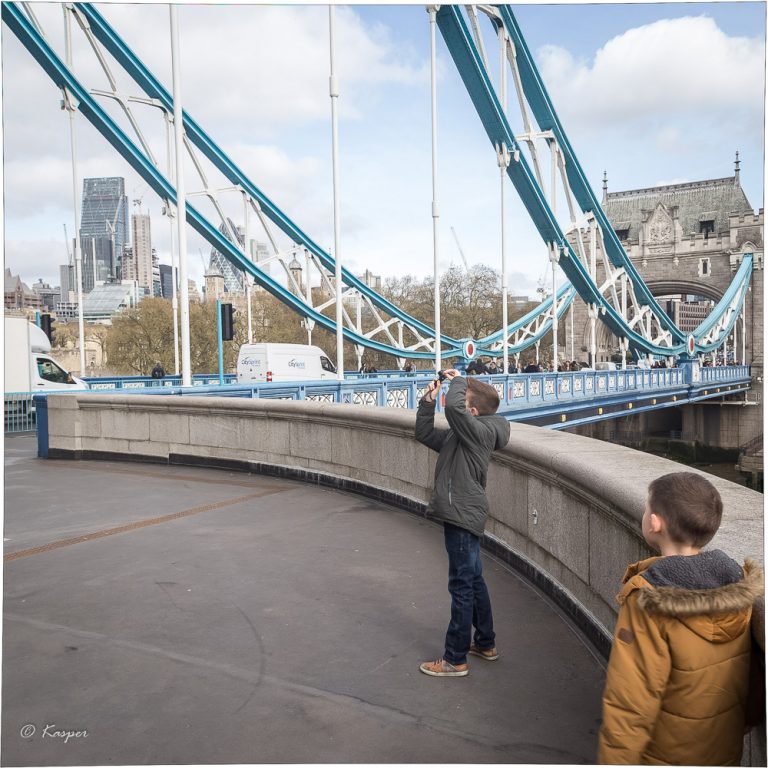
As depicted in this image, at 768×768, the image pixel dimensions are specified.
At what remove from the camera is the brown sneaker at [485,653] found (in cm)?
307

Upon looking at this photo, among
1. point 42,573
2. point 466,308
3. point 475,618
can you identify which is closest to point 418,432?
point 475,618

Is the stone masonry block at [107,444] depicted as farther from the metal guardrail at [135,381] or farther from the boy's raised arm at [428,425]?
the metal guardrail at [135,381]

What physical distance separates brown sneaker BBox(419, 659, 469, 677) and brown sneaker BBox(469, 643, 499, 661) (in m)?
0.17

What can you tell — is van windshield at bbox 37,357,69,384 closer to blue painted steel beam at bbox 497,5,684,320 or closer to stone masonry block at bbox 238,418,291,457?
stone masonry block at bbox 238,418,291,457

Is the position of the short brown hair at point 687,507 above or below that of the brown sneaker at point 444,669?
above

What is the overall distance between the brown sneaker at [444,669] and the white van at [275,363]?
48.3ft

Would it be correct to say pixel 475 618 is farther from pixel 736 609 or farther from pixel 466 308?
pixel 466 308

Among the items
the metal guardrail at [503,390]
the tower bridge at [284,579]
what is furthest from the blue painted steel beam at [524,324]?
the tower bridge at [284,579]

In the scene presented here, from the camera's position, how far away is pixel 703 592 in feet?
5.40

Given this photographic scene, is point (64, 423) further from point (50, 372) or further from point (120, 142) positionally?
point (120, 142)

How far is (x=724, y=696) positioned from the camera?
168 centimetres

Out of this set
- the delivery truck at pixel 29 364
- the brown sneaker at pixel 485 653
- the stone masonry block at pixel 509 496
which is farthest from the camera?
the delivery truck at pixel 29 364

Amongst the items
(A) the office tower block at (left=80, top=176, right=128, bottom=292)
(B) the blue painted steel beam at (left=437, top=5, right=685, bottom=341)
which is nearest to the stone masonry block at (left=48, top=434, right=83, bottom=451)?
(B) the blue painted steel beam at (left=437, top=5, right=685, bottom=341)

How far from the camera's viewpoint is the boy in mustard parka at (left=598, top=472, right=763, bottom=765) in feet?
5.43
